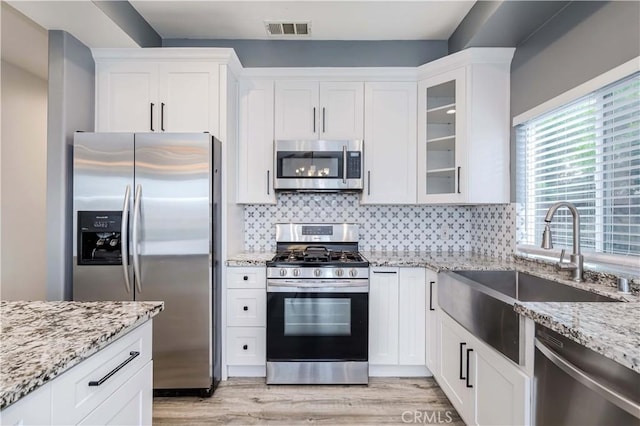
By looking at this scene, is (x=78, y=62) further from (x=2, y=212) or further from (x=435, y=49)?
(x=435, y=49)

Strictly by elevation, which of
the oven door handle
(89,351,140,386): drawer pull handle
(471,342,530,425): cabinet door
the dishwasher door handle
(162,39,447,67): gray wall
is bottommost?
(471,342,530,425): cabinet door

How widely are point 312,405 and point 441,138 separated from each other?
2203 millimetres

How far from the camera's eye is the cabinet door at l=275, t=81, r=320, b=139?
9.02 ft

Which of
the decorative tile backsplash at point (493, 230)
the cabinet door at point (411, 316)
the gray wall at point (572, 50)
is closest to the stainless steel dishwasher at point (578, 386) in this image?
the cabinet door at point (411, 316)

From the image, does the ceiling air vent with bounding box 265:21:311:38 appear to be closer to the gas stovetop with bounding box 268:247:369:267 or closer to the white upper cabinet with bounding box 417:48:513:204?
the white upper cabinet with bounding box 417:48:513:204

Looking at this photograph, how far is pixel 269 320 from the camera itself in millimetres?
2369

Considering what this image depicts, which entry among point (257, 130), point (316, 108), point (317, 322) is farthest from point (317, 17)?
point (317, 322)

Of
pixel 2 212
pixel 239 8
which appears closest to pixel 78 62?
pixel 239 8

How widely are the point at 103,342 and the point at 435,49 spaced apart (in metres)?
3.18

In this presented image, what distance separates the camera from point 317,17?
100 inches

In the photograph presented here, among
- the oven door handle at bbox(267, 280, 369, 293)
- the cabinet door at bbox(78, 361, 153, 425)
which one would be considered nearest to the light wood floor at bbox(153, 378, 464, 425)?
the oven door handle at bbox(267, 280, 369, 293)

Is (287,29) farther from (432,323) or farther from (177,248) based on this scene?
(432,323)

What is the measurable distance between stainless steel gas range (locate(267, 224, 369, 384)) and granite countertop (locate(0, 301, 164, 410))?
1173 mm

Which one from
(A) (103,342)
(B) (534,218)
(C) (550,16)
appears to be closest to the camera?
(A) (103,342)
